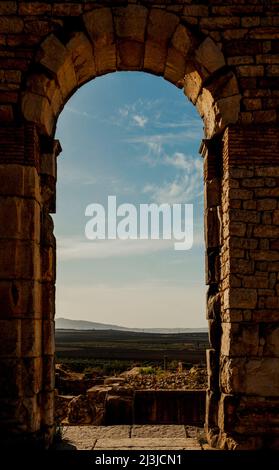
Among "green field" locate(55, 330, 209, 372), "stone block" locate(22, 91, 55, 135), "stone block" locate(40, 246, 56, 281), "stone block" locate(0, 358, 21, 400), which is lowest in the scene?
"green field" locate(55, 330, 209, 372)

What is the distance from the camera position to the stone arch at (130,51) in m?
6.02

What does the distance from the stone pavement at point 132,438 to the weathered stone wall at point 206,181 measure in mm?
432

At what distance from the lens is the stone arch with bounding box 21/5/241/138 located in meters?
6.02

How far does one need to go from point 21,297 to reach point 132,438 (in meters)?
2.64

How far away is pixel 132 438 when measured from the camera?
6707 millimetres

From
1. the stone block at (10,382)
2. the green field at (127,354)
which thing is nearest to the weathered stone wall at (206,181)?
the stone block at (10,382)

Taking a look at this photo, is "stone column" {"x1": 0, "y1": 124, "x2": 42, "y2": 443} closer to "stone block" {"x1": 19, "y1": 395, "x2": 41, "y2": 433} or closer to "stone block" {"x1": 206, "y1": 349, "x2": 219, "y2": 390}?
"stone block" {"x1": 19, "y1": 395, "x2": 41, "y2": 433}

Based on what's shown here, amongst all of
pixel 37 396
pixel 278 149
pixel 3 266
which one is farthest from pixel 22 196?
pixel 278 149

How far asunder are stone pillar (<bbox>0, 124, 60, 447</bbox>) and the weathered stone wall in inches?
0.5

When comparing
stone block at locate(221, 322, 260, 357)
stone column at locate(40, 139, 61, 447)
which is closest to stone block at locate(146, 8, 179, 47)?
stone column at locate(40, 139, 61, 447)

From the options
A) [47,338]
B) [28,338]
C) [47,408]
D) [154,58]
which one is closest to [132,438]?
[47,408]

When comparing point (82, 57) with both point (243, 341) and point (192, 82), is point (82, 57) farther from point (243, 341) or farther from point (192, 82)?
point (243, 341)
